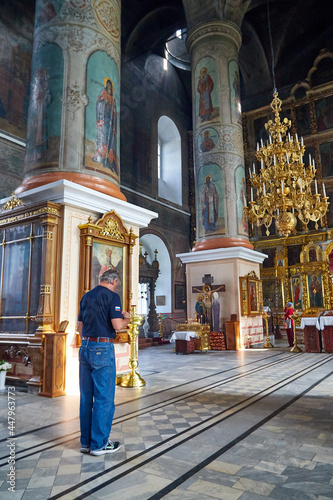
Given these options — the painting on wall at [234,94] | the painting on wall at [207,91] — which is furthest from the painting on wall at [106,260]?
the painting on wall at [234,94]

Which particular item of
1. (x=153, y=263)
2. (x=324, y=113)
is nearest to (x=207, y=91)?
(x=153, y=263)

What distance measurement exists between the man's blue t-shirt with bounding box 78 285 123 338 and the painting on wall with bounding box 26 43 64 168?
385cm

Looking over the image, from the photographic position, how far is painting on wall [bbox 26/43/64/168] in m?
6.59

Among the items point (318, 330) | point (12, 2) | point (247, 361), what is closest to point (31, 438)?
point (247, 361)

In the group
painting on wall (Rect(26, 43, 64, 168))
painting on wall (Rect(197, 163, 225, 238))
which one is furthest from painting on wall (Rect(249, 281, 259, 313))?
painting on wall (Rect(26, 43, 64, 168))

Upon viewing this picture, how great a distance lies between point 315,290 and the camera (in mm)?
17188

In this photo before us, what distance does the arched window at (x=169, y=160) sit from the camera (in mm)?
20719

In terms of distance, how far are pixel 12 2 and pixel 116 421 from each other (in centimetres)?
1447

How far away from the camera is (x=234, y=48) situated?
14586 mm

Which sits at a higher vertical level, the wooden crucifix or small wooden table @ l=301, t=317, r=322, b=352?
the wooden crucifix

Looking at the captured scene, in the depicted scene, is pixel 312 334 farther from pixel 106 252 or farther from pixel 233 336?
pixel 106 252

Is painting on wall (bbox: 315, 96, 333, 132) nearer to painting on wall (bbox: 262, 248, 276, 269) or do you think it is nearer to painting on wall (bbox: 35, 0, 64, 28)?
painting on wall (bbox: 262, 248, 276, 269)

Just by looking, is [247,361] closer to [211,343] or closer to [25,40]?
[211,343]

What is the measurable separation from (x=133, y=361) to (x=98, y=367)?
2963 mm
